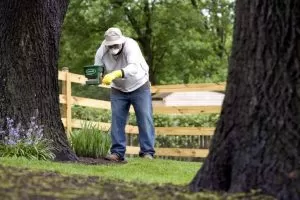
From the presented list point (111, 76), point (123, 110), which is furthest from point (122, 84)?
point (111, 76)

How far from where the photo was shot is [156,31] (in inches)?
936

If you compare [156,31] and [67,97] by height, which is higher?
[156,31]

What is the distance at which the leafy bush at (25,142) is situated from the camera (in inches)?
255

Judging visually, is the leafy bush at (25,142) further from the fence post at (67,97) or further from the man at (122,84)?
the fence post at (67,97)

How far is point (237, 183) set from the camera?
3484mm

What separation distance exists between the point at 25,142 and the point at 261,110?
369cm

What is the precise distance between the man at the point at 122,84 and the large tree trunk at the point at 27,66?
3.27 feet

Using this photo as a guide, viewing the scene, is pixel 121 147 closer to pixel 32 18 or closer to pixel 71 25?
pixel 32 18

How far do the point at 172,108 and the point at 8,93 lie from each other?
572 cm

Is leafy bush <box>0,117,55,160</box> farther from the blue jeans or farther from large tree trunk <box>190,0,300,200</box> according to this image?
large tree trunk <box>190,0,300,200</box>

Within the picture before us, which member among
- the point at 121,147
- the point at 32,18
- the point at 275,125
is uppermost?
the point at 32,18

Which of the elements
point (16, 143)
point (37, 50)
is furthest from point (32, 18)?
point (16, 143)

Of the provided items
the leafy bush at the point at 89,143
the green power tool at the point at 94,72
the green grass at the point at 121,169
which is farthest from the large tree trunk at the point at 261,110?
the leafy bush at the point at 89,143

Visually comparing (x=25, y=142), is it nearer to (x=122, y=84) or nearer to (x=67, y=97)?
(x=122, y=84)
